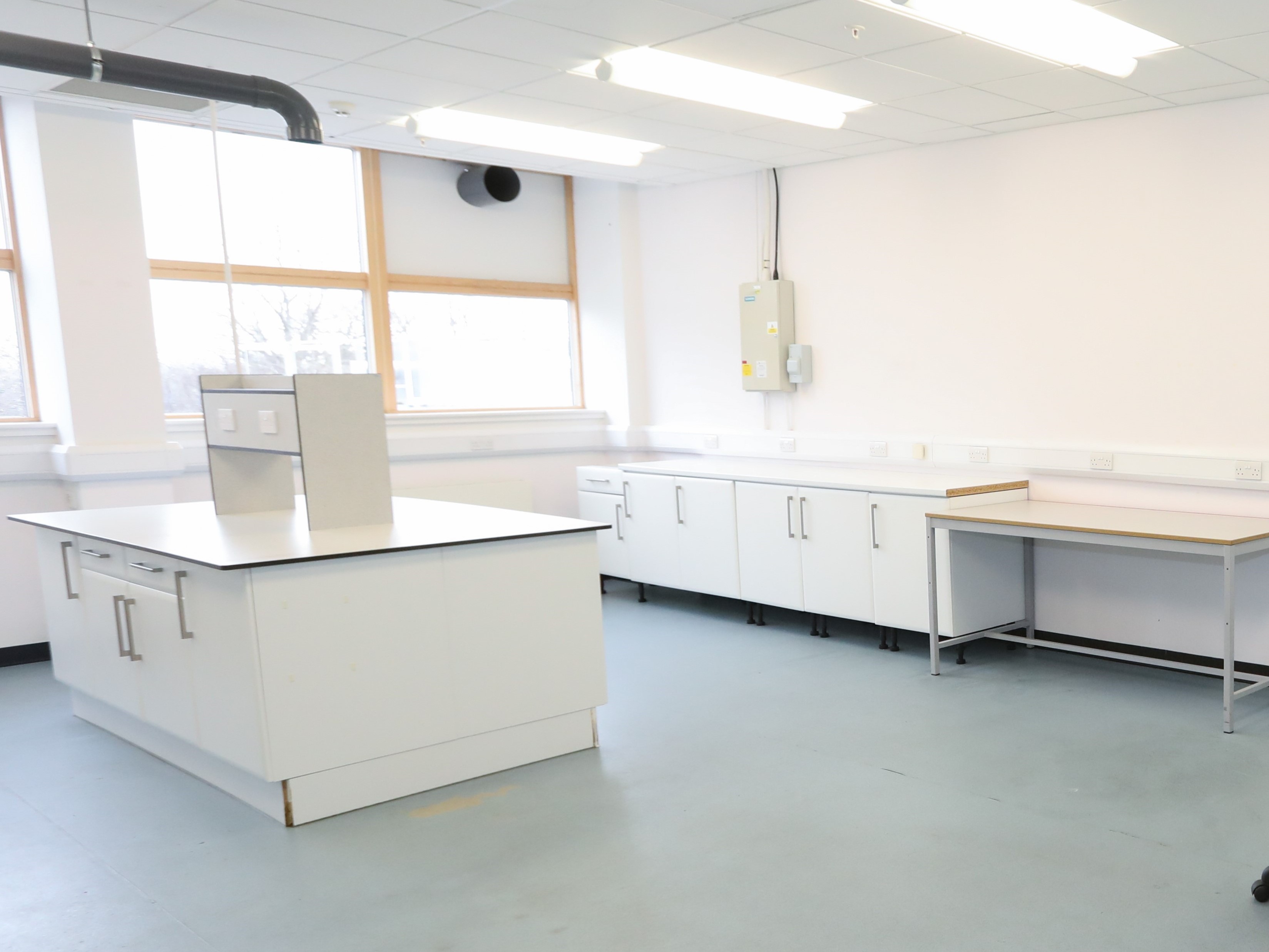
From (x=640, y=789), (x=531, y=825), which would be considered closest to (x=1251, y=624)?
(x=640, y=789)

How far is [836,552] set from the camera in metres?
5.21

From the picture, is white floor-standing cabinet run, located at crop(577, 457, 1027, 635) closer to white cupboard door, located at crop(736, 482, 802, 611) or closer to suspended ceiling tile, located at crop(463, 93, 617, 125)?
white cupboard door, located at crop(736, 482, 802, 611)

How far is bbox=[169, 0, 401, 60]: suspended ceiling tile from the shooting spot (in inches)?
131

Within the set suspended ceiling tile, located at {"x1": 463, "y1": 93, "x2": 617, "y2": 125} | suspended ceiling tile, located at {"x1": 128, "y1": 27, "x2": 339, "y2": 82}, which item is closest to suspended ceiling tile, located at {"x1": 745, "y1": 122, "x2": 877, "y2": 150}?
suspended ceiling tile, located at {"x1": 463, "y1": 93, "x2": 617, "y2": 125}

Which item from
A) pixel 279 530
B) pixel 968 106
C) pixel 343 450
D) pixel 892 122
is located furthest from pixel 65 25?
pixel 968 106

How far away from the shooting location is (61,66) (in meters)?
3.16

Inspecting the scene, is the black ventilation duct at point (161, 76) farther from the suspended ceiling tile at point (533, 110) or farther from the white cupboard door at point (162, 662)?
the white cupboard door at point (162, 662)

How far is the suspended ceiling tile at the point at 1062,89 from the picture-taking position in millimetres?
4000

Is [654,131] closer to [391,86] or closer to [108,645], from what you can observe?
[391,86]

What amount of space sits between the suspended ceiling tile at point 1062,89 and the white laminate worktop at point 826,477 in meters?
1.70

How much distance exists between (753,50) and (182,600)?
280 cm

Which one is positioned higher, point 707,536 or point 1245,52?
point 1245,52

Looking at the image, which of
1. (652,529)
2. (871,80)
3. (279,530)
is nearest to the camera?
(279,530)

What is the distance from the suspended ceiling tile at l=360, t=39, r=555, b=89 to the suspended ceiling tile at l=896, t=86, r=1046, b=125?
1.62 metres
